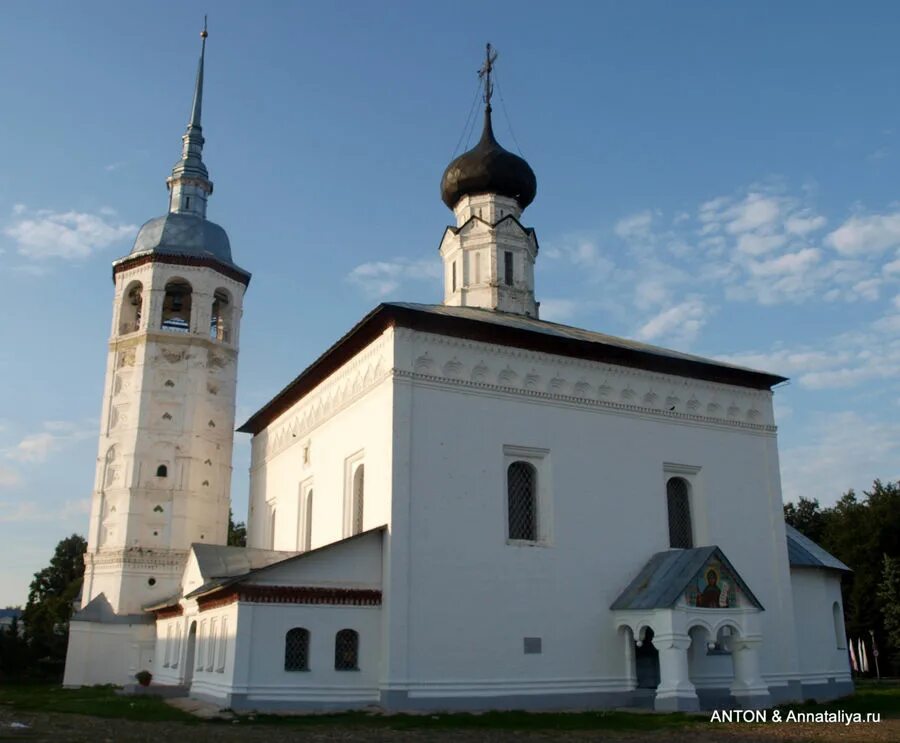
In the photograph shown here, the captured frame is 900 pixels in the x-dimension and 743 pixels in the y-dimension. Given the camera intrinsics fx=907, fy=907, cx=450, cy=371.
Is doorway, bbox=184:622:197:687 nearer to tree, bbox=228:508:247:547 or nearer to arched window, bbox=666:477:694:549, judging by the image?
arched window, bbox=666:477:694:549

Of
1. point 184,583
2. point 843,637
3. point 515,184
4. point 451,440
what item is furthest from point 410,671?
point 515,184

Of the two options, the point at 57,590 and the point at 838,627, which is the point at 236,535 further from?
the point at 838,627

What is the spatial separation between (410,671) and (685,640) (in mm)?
4184

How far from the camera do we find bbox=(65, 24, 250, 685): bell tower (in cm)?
2019

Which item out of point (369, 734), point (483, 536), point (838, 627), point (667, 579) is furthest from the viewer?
point (838, 627)

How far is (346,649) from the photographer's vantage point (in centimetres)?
1370

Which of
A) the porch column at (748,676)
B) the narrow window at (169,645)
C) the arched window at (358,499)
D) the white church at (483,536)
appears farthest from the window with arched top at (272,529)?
the porch column at (748,676)

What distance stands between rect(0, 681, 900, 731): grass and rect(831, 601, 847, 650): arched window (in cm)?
222

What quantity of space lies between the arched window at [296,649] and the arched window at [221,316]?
11020mm

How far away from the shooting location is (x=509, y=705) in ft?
45.1

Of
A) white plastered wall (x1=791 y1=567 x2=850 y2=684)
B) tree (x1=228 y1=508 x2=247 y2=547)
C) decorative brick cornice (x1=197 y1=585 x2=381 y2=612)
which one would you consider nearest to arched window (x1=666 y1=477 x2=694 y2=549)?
white plastered wall (x1=791 y1=567 x2=850 y2=684)

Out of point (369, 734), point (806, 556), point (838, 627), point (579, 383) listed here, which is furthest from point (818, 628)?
point (369, 734)

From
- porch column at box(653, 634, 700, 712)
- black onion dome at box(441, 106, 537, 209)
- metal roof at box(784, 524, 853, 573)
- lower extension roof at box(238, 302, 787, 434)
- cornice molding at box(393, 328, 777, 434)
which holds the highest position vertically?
black onion dome at box(441, 106, 537, 209)

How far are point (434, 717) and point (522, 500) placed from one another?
403cm
